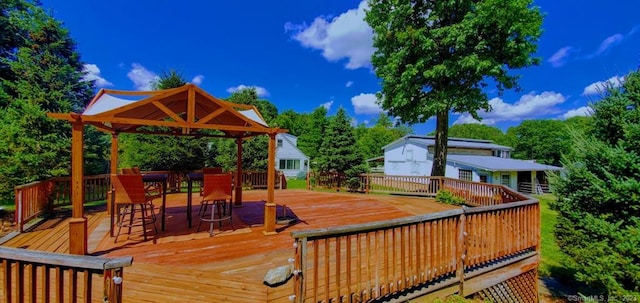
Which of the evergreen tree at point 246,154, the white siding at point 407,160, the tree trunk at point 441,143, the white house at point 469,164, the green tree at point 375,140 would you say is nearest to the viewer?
the tree trunk at point 441,143

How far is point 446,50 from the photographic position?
33.6 feet

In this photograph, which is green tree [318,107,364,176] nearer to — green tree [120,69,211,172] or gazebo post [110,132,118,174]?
green tree [120,69,211,172]

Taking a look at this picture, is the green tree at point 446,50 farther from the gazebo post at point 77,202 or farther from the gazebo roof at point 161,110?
the gazebo post at point 77,202

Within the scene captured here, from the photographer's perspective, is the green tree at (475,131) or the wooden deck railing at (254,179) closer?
the wooden deck railing at (254,179)

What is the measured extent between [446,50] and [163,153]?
43.7ft

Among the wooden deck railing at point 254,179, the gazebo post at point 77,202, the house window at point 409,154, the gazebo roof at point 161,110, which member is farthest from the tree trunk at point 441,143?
the house window at point 409,154

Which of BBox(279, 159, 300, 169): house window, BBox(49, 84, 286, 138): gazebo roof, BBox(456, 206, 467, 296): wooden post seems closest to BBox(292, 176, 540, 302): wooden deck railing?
BBox(456, 206, 467, 296): wooden post

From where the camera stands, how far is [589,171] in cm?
372

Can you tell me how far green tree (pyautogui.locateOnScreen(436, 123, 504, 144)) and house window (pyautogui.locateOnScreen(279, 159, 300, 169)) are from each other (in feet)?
133

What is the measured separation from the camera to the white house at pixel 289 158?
25.7 metres

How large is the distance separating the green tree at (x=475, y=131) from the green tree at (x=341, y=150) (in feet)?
159

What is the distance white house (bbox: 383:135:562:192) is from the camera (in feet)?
66.2

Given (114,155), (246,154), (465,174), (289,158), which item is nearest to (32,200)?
(114,155)

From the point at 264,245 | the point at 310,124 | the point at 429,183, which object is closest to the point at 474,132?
the point at 310,124
